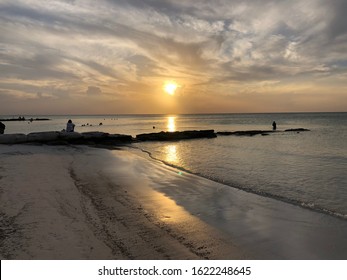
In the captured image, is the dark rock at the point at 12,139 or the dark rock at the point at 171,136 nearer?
the dark rock at the point at 12,139

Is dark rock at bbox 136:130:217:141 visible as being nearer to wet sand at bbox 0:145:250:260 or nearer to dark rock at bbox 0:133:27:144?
dark rock at bbox 0:133:27:144

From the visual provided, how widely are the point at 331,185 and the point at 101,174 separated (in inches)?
409

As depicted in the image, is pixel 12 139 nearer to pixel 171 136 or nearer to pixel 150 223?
pixel 171 136

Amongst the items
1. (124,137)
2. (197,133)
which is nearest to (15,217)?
(124,137)

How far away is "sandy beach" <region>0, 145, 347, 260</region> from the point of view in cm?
581

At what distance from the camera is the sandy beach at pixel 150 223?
5.81 m

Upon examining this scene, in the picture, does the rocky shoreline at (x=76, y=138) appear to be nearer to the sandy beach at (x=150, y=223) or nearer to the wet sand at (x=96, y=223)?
the wet sand at (x=96, y=223)

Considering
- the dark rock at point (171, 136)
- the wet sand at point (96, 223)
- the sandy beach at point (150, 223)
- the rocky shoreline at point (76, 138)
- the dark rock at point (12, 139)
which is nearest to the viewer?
the wet sand at point (96, 223)

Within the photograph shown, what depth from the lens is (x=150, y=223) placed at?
7.43 meters

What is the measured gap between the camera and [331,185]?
1263 centimetres

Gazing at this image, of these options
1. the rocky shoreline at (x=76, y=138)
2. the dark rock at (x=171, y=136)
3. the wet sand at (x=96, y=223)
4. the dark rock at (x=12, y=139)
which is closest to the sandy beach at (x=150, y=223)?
the wet sand at (x=96, y=223)
